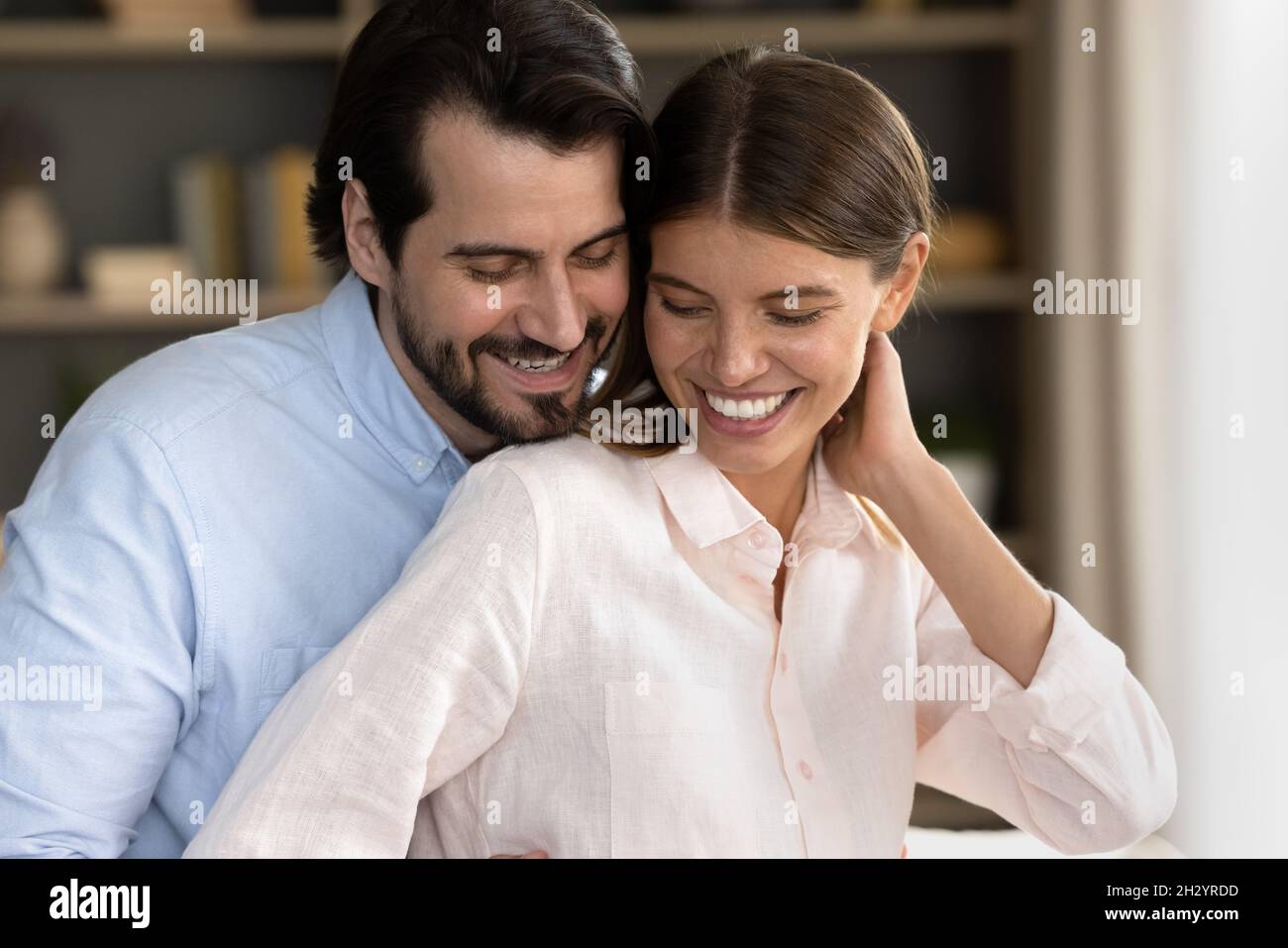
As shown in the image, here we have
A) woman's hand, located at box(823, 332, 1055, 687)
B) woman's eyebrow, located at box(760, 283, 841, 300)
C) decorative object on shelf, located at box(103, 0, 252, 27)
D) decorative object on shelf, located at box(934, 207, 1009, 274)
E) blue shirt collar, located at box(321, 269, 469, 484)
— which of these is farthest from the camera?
decorative object on shelf, located at box(934, 207, 1009, 274)

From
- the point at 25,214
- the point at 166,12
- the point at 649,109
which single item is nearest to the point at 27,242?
the point at 25,214

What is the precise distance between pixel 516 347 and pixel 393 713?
47 centimetres

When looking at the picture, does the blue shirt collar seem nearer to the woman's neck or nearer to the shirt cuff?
the woman's neck

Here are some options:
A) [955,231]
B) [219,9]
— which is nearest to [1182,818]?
[955,231]

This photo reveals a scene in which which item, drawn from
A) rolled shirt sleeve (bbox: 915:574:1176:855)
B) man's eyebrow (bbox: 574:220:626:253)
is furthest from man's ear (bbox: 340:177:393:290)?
rolled shirt sleeve (bbox: 915:574:1176:855)

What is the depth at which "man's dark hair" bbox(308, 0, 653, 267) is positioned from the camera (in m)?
1.36

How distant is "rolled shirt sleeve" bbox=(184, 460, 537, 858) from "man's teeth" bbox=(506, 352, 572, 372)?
29 centimetres

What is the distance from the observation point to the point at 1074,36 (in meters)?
2.96

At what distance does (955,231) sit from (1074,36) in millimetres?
481

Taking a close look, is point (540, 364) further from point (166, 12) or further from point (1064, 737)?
point (166, 12)

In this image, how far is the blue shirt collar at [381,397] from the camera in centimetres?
144

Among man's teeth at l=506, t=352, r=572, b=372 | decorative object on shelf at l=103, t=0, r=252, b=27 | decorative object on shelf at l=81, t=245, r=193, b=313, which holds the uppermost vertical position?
decorative object on shelf at l=103, t=0, r=252, b=27

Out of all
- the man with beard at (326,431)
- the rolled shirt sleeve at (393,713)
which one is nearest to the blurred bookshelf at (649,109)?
the man with beard at (326,431)
